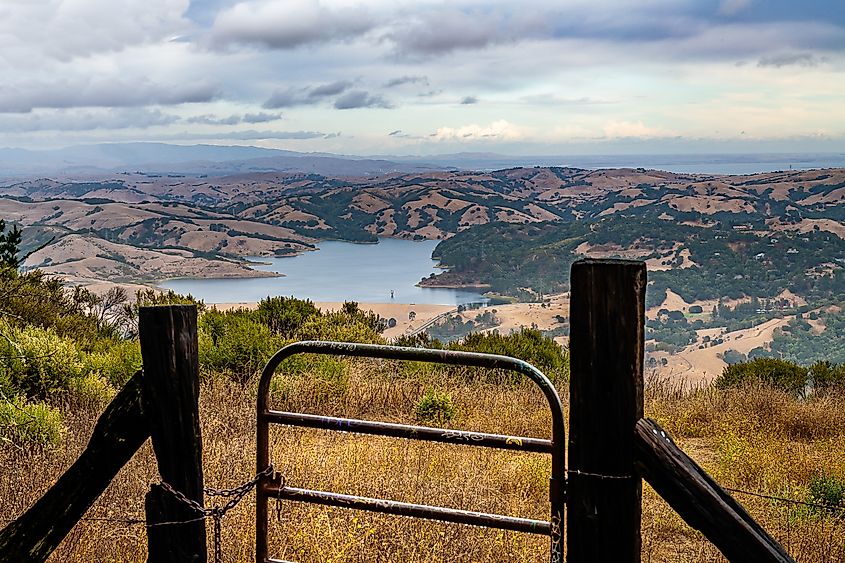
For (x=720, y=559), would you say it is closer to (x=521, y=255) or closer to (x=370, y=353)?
(x=370, y=353)

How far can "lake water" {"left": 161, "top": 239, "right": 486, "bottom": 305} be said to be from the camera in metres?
56.8

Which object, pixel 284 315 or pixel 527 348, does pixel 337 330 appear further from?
pixel 527 348

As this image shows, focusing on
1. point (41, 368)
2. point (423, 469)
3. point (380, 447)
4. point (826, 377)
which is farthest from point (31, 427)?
point (826, 377)

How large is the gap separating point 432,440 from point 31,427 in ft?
15.3

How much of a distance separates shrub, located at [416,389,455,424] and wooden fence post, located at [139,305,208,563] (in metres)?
5.18

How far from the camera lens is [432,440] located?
2615mm

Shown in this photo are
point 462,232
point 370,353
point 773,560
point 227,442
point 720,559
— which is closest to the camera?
point 773,560

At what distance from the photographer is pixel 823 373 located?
12.8 metres

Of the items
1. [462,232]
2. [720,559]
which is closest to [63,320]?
[720,559]

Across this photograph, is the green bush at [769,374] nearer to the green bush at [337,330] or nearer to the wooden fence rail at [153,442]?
the green bush at [337,330]

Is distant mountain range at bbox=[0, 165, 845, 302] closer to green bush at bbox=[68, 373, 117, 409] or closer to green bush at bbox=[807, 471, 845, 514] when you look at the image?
green bush at bbox=[68, 373, 117, 409]

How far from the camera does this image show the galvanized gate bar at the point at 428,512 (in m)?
2.57

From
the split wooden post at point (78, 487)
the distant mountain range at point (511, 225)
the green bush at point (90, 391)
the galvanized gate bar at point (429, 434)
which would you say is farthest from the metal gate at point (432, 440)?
the distant mountain range at point (511, 225)

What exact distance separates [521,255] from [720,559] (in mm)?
66467
